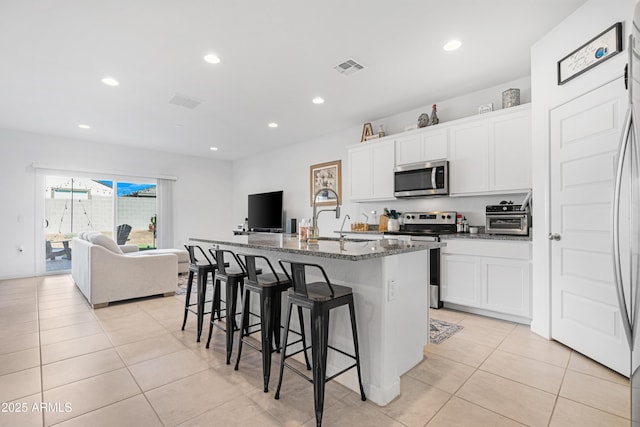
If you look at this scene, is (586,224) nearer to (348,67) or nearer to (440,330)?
(440,330)

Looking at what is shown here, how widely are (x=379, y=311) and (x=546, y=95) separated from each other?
2625 millimetres

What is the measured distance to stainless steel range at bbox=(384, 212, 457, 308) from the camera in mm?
3713

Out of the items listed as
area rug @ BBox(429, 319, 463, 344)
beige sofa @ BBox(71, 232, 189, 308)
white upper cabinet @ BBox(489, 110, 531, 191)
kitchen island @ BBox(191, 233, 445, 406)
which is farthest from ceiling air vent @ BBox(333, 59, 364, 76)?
beige sofa @ BBox(71, 232, 189, 308)

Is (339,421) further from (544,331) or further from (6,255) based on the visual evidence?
(6,255)

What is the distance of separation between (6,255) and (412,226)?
7.08 metres

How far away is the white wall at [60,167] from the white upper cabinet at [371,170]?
4526 mm

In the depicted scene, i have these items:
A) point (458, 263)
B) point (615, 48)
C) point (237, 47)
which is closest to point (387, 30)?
point (237, 47)

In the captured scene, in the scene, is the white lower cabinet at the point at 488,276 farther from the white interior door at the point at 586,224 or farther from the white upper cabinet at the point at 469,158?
the white upper cabinet at the point at 469,158

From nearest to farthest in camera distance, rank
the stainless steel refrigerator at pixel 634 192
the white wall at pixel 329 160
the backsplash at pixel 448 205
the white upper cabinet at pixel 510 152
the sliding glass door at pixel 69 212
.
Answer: the stainless steel refrigerator at pixel 634 192 < the white upper cabinet at pixel 510 152 < the backsplash at pixel 448 205 < the white wall at pixel 329 160 < the sliding glass door at pixel 69 212

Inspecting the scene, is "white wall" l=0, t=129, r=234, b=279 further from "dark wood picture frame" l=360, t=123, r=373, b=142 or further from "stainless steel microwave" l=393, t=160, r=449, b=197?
"stainless steel microwave" l=393, t=160, r=449, b=197

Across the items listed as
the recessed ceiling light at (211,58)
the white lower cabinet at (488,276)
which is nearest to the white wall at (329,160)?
the white lower cabinet at (488,276)

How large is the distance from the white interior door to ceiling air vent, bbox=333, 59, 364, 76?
190 centimetres

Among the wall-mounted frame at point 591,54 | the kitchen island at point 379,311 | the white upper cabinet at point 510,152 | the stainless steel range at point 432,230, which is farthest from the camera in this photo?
the stainless steel range at point 432,230

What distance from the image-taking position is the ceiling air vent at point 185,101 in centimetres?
405
